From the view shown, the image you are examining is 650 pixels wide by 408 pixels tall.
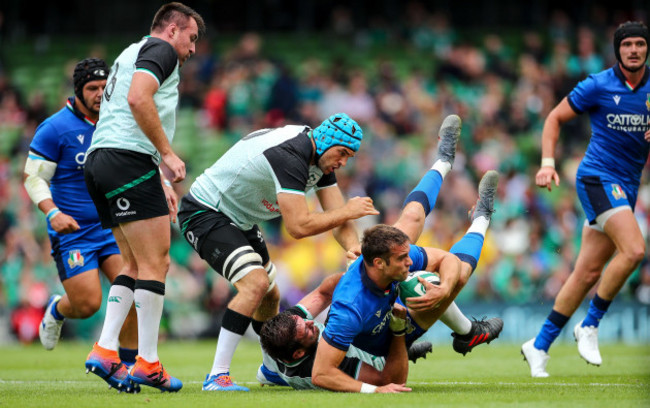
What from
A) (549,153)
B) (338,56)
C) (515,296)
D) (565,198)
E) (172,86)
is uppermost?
(172,86)

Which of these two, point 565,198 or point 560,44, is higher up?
point 560,44

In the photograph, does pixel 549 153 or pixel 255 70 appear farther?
pixel 255 70

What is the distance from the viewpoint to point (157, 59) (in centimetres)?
700

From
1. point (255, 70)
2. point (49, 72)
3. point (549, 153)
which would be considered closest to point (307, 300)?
point (549, 153)

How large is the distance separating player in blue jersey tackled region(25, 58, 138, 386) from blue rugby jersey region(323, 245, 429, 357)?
239 centimetres

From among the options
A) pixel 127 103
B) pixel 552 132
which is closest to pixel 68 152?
pixel 127 103

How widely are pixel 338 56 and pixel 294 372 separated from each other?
52.8 feet

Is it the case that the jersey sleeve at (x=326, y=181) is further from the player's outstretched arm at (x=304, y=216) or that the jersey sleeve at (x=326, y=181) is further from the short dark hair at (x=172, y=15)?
the short dark hair at (x=172, y=15)

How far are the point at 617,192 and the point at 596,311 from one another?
1.18 metres

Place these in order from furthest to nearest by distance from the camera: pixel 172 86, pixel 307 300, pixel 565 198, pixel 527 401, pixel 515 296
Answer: pixel 565 198 < pixel 515 296 < pixel 307 300 < pixel 172 86 < pixel 527 401

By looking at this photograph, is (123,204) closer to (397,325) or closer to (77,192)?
(77,192)

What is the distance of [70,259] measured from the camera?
885 cm

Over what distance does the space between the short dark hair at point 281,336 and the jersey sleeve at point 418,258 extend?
1.04 metres

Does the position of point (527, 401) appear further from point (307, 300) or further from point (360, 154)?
point (360, 154)
